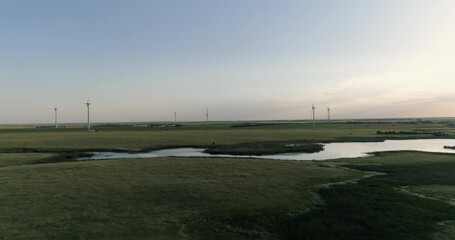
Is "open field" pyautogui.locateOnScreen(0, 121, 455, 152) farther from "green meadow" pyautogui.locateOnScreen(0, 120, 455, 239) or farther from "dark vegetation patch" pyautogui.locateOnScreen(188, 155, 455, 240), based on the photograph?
"dark vegetation patch" pyautogui.locateOnScreen(188, 155, 455, 240)

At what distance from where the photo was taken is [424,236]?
57.7 feet

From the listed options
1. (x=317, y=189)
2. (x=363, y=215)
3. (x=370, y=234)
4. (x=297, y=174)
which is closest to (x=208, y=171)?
(x=297, y=174)

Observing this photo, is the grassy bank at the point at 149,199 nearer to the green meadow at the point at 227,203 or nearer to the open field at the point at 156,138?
the green meadow at the point at 227,203

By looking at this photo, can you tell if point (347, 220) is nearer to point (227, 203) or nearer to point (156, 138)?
point (227, 203)

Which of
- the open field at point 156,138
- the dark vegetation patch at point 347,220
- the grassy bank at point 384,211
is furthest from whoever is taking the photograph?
the open field at point 156,138

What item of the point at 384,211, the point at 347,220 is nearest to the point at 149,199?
the point at 347,220

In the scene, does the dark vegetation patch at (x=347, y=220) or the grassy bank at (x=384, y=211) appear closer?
the dark vegetation patch at (x=347, y=220)

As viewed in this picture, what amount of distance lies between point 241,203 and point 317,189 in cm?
706


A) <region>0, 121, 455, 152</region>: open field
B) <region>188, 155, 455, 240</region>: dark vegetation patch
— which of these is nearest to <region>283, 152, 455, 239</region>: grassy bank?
<region>188, 155, 455, 240</region>: dark vegetation patch

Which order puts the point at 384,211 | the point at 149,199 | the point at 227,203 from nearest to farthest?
the point at 384,211, the point at 227,203, the point at 149,199

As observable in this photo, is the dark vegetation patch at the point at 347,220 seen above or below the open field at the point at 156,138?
below

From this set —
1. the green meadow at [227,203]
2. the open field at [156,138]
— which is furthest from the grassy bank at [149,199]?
the open field at [156,138]

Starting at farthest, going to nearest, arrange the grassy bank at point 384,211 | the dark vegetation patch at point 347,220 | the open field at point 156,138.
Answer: the open field at point 156,138 → the grassy bank at point 384,211 → the dark vegetation patch at point 347,220

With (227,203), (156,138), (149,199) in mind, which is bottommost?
(227,203)
